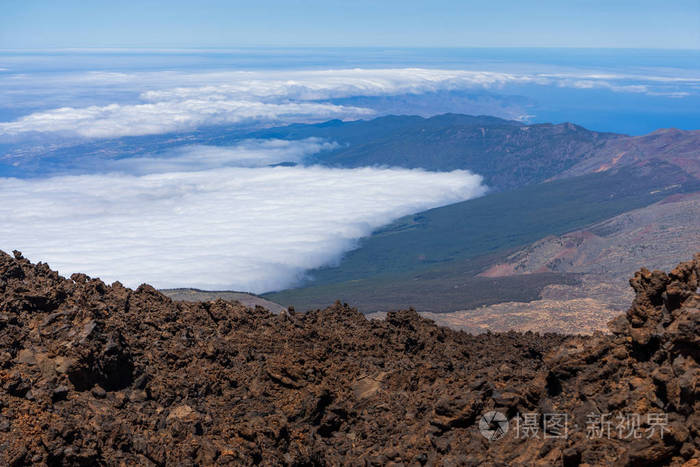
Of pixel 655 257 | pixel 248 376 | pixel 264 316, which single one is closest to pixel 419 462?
pixel 248 376

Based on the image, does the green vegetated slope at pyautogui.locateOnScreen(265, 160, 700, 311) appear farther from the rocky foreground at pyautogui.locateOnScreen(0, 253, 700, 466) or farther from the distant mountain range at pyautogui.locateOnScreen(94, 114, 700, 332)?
the rocky foreground at pyautogui.locateOnScreen(0, 253, 700, 466)

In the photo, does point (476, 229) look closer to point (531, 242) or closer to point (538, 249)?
point (531, 242)

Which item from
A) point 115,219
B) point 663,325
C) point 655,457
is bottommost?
point 115,219

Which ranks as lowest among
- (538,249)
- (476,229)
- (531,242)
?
(476,229)

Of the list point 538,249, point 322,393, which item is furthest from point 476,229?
point 322,393

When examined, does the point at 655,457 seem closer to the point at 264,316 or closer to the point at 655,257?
the point at 264,316

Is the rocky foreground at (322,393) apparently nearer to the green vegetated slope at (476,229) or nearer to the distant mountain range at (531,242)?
the distant mountain range at (531,242)

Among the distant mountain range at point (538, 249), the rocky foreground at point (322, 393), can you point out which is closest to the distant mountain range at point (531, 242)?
the distant mountain range at point (538, 249)
